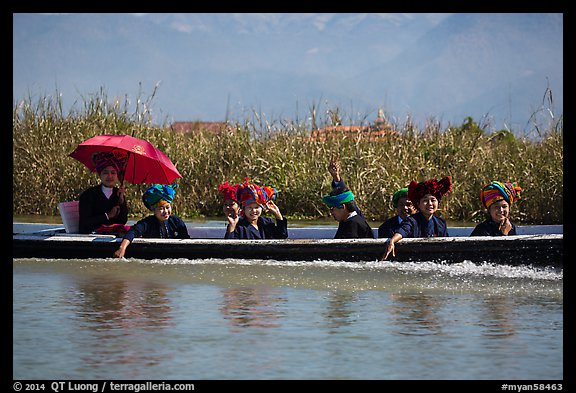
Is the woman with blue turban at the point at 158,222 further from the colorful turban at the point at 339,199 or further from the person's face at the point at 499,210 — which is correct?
the person's face at the point at 499,210

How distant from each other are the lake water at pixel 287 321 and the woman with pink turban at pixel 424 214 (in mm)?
355

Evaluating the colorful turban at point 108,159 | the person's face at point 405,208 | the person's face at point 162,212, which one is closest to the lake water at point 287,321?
the person's face at point 162,212

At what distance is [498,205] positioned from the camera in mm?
12695

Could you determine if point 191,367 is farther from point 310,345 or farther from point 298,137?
point 298,137

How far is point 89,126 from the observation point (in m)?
22.3

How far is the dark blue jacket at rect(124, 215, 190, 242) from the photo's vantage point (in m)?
13.7

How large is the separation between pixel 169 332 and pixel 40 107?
48.6 ft

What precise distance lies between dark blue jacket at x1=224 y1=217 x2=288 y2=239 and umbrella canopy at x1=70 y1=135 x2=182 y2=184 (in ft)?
4.61

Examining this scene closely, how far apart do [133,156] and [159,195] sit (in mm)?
1175

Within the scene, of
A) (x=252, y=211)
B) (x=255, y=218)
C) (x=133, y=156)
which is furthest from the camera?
(x=133, y=156)

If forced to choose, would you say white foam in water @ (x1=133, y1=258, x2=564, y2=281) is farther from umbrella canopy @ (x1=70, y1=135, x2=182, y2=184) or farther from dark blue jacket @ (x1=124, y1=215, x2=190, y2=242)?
umbrella canopy @ (x1=70, y1=135, x2=182, y2=184)

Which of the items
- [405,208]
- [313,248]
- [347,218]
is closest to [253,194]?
[313,248]

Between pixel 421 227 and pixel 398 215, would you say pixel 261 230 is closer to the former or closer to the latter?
pixel 398 215

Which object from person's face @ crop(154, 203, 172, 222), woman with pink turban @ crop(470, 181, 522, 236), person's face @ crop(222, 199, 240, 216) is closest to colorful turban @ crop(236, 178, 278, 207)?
person's face @ crop(222, 199, 240, 216)
